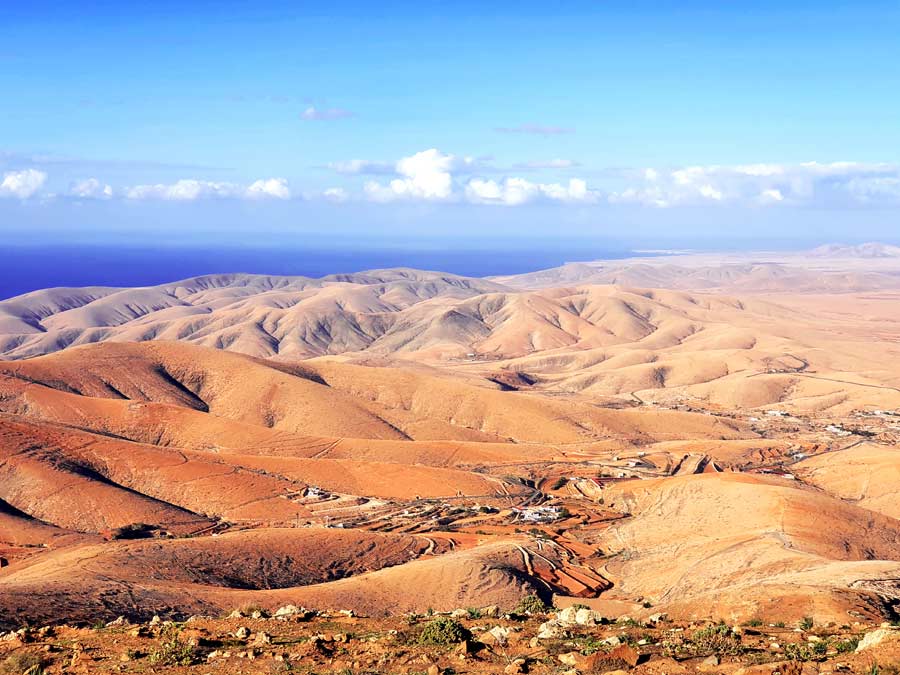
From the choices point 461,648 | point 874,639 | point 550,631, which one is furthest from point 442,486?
point 874,639

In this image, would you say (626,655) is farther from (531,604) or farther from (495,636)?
(531,604)

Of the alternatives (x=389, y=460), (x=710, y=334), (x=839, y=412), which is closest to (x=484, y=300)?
(x=710, y=334)

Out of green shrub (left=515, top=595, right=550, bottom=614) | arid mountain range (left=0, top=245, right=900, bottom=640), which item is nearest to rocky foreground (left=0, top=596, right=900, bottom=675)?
arid mountain range (left=0, top=245, right=900, bottom=640)

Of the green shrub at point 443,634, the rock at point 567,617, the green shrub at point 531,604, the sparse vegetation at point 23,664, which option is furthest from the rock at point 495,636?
the green shrub at point 531,604

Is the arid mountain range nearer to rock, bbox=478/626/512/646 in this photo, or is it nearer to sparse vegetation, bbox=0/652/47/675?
sparse vegetation, bbox=0/652/47/675

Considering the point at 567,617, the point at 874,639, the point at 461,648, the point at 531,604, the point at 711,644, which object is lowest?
the point at 531,604

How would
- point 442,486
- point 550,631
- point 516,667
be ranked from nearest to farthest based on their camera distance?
point 516,667
point 550,631
point 442,486

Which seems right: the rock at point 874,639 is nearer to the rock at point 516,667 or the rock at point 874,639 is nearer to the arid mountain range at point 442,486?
the rock at point 516,667
